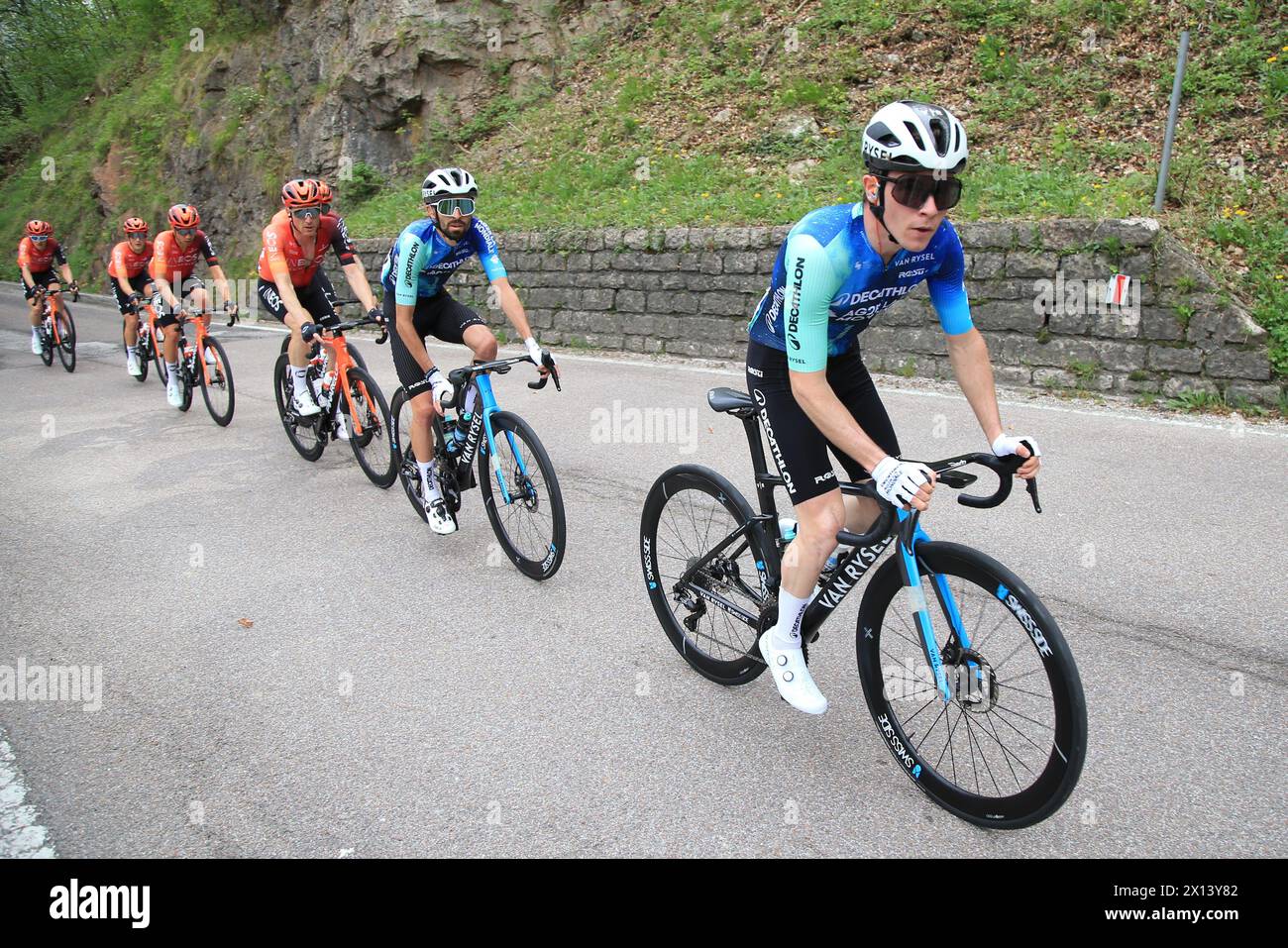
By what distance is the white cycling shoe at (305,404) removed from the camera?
7281mm

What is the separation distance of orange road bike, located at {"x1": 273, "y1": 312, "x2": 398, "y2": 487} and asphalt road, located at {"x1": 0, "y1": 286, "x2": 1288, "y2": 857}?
27cm

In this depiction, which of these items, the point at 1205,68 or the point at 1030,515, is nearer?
the point at 1030,515

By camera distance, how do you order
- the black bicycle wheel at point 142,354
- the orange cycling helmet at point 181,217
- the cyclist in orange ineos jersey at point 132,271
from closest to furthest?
the orange cycling helmet at point 181,217 → the cyclist in orange ineos jersey at point 132,271 → the black bicycle wheel at point 142,354

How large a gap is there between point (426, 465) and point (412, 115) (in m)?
18.5

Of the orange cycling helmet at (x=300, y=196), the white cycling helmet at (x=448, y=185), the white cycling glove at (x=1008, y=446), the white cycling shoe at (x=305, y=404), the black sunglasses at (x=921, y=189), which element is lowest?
the white cycling shoe at (x=305, y=404)

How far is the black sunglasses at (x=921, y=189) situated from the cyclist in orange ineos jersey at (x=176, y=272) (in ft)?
26.6

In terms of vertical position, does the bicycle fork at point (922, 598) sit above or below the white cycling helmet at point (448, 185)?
below

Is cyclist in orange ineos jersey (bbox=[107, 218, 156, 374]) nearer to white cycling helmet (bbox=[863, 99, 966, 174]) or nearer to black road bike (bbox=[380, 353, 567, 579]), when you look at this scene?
black road bike (bbox=[380, 353, 567, 579])

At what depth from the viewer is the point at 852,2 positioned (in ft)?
48.8

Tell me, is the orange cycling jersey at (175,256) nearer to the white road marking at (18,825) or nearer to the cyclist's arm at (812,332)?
the white road marking at (18,825)

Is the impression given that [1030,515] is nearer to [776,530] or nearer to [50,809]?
[776,530]

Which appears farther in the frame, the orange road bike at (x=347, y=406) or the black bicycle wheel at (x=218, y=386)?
the black bicycle wheel at (x=218, y=386)

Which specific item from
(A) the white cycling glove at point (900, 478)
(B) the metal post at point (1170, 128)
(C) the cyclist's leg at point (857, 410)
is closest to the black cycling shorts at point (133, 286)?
(C) the cyclist's leg at point (857, 410)
